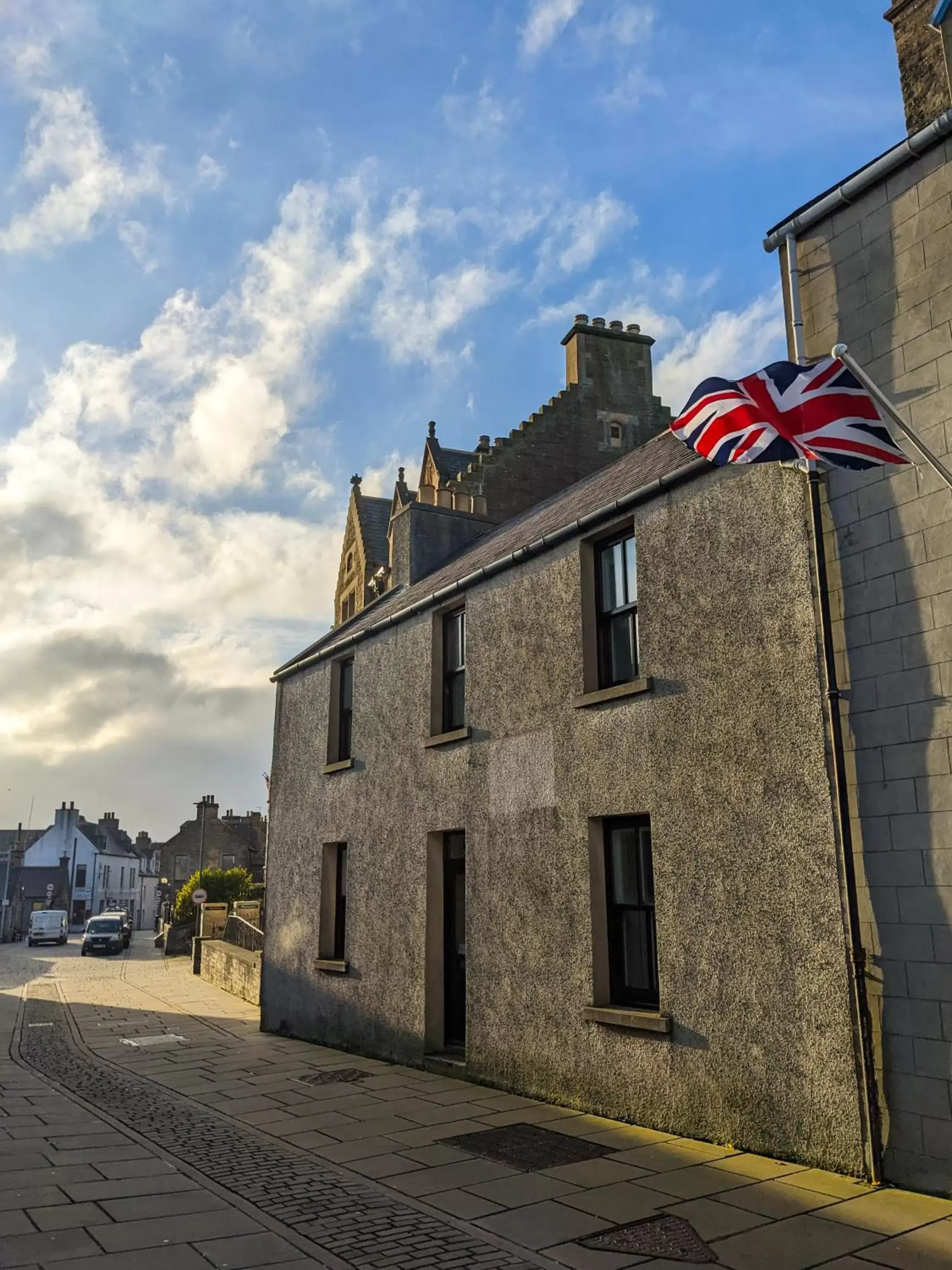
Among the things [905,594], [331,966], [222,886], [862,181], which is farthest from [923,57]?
[222,886]

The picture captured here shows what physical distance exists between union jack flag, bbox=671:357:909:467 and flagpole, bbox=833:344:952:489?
15cm

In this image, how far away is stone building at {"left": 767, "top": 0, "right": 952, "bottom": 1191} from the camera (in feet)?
21.6

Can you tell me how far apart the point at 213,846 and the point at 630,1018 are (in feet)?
227

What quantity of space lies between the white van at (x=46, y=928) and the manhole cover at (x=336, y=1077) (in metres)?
50.7

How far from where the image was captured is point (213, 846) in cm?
7362

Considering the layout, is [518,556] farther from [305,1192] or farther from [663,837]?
[305,1192]

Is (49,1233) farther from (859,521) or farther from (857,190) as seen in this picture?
(857,190)

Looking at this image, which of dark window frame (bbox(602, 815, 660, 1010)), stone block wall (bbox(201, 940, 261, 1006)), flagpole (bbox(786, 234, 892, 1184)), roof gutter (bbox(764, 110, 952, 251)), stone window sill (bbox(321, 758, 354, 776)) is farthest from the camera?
stone block wall (bbox(201, 940, 261, 1006))

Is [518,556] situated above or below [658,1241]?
above

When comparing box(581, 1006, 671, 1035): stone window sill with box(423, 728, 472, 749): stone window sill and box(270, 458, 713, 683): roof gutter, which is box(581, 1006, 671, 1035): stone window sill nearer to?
box(423, 728, 472, 749): stone window sill

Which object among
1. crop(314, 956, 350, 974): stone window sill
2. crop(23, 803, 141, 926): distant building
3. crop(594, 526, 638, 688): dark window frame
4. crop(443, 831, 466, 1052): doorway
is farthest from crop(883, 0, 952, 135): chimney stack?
crop(23, 803, 141, 926): distant building

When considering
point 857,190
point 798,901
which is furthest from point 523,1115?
point 857,190

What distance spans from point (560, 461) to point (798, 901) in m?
19.1

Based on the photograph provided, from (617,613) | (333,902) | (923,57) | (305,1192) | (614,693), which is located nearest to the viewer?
(305,1192)
